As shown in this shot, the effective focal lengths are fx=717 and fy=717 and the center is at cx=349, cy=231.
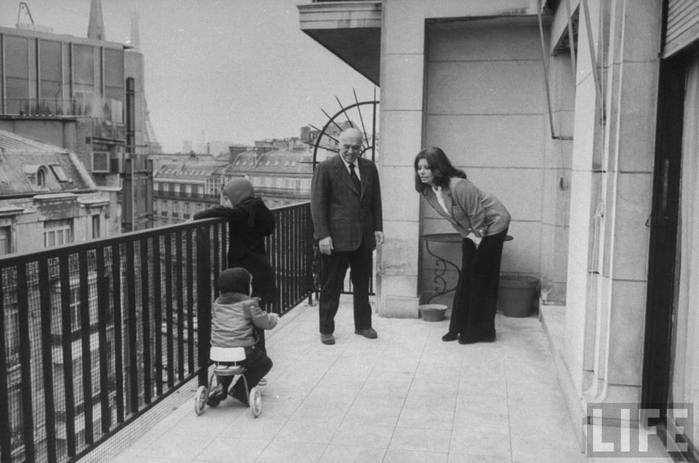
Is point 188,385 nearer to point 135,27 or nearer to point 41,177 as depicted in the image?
point 41,177

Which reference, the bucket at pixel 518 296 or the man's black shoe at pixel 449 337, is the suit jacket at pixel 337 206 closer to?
the man's black shoe at pixel 449 337

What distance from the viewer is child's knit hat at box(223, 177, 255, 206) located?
14.5ft

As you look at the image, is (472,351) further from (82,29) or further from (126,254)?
(82,29)

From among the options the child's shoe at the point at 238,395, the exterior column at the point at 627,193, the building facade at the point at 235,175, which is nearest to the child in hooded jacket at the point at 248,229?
the child's shoe at the point at 238,395

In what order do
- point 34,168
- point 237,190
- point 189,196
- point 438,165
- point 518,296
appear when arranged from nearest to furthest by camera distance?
point 237,190 < point 438,165 < point 518,296 < point 34,168 < point 189,196

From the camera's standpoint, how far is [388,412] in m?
4.04

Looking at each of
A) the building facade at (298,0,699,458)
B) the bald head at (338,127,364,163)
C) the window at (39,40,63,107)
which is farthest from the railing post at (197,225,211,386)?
the window at (39,40,63,107)

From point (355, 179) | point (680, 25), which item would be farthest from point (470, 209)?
point (680, 25)

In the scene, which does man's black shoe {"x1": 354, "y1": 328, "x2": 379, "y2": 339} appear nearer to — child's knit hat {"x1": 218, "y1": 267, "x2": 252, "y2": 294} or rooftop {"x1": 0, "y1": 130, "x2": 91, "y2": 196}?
child's knit hat {"x1": 218, "y1": 267, "x2": 252, "y2": 294}

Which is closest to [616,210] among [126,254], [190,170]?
[126,254]

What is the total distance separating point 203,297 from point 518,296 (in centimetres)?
327

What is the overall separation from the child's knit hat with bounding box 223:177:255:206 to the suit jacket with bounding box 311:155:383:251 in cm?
103

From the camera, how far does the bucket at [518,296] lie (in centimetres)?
644

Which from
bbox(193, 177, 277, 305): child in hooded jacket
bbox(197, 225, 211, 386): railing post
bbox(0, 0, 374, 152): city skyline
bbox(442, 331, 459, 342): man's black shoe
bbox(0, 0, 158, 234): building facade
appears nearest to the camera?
bbox(197, 225, 211, 386): railing post
